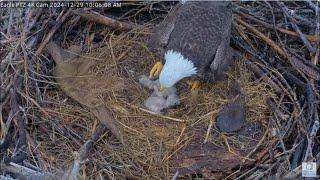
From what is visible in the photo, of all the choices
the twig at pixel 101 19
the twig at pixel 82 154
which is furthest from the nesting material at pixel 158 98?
the twig at pixel 101 19

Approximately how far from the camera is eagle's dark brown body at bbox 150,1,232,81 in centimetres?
354

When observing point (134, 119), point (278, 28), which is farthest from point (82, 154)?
point (278, 28)

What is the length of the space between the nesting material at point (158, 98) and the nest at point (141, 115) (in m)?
0.04

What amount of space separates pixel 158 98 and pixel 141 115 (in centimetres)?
16

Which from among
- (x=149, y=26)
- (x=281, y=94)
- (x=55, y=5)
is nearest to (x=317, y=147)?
(x=281, y=94)

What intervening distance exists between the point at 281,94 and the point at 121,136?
1.06m

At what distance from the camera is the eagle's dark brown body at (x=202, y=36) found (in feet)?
11.6

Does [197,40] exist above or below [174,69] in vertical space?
above

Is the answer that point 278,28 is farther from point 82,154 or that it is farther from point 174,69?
point 82,154

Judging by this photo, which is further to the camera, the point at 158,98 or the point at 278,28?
the point at 278,28

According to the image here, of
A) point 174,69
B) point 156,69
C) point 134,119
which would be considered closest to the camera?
point 174,69

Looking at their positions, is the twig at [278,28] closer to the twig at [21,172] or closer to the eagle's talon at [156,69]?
the eagle's talon at [156,69]

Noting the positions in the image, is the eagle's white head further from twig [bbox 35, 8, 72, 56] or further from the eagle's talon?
twig [bbox 35, 8, 72, 56]

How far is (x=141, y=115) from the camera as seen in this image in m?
3.55
